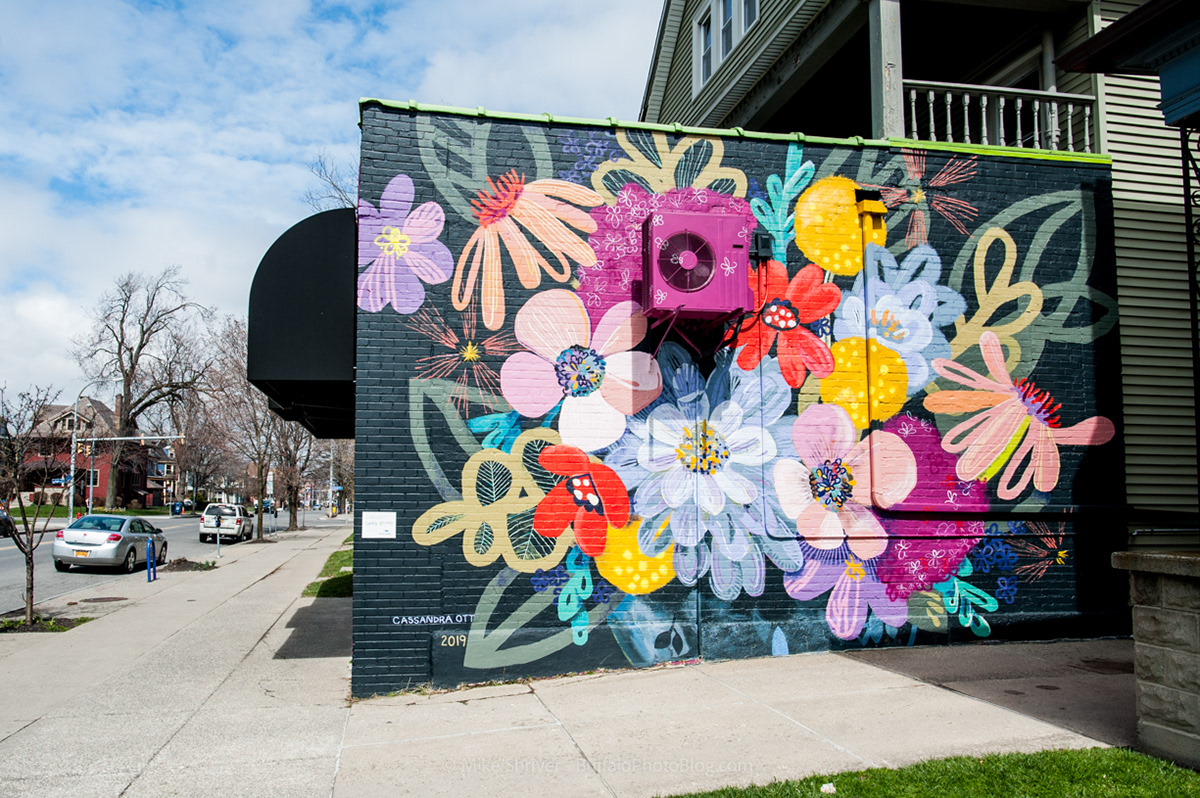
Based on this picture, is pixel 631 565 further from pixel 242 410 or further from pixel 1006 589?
pixel 242 410

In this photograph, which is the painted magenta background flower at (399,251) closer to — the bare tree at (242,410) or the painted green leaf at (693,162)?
the painted green leaf at (693,162)

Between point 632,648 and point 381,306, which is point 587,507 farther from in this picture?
point 381,306

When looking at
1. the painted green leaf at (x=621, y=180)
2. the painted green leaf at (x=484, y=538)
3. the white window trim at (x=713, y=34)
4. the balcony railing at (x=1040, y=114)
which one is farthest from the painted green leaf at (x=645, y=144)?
the white window trim at (x=713, y=34)

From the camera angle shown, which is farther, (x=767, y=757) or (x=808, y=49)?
(x=808, y=49)

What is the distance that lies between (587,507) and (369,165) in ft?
12.6

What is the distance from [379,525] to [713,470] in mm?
3220

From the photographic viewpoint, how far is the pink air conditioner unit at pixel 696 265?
7.43 m

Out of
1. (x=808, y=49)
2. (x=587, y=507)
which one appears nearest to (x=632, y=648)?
(x=587, y=507)

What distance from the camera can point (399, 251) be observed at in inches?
296

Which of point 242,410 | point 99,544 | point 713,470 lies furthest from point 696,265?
point 242,410

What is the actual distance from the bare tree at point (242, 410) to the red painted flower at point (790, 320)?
89.7 feet

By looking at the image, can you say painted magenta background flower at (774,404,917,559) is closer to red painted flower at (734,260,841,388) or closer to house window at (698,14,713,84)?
red painted flower at (734,260,841,388)

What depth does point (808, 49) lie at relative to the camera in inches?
465

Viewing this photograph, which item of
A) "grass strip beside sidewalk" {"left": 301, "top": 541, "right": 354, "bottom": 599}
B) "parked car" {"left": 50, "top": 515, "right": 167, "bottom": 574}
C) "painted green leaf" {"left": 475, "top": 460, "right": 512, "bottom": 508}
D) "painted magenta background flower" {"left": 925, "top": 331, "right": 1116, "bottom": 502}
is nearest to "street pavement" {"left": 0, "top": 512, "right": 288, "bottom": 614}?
"parked car" {"left": 50, "top": 515, "right": 167, "bottom": 574}
